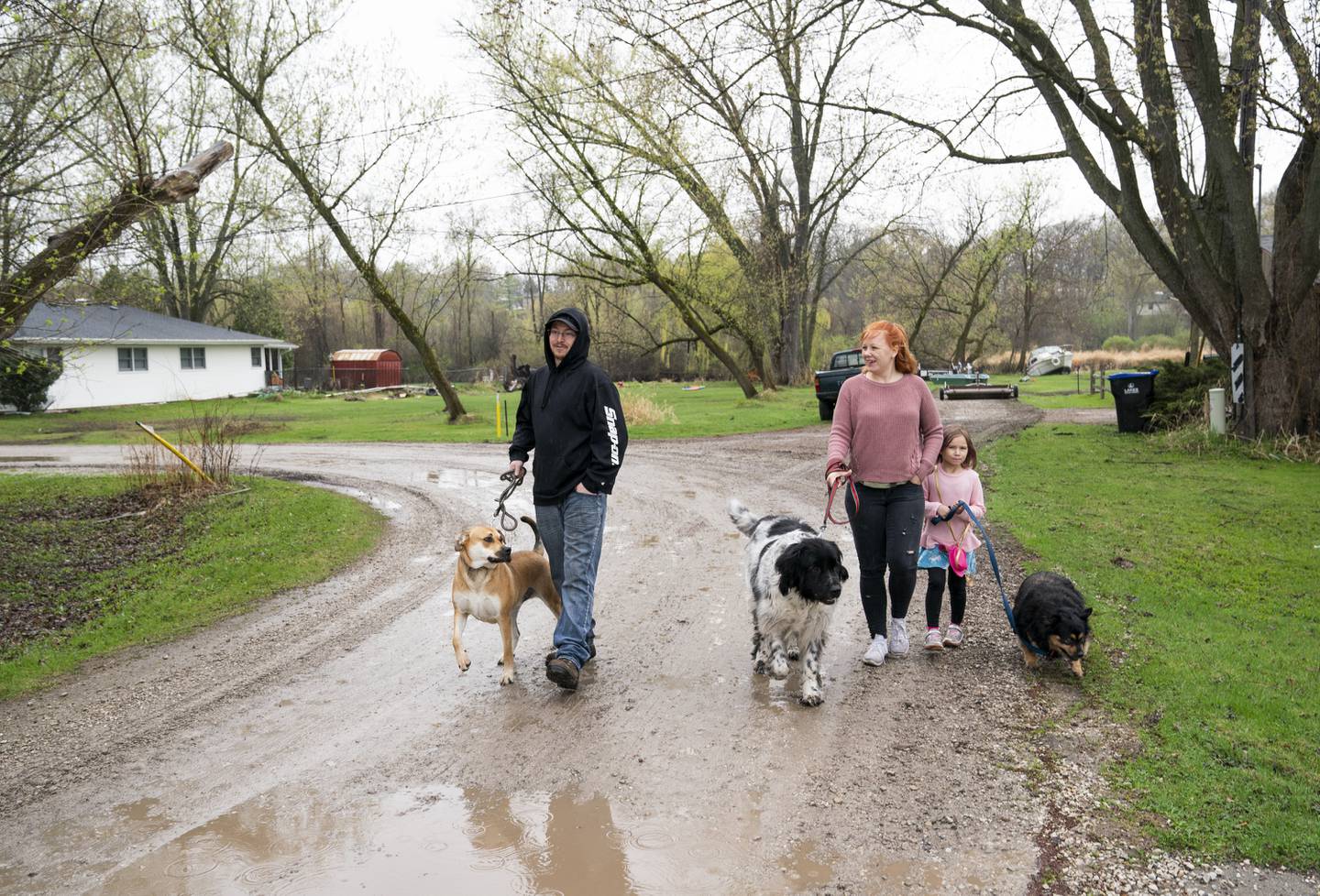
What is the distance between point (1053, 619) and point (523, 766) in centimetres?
335

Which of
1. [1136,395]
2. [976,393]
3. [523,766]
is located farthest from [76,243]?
[976,393]

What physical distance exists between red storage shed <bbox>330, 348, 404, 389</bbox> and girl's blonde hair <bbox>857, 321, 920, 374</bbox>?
52438mm

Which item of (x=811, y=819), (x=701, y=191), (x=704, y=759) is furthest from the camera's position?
(x=701, y=191)

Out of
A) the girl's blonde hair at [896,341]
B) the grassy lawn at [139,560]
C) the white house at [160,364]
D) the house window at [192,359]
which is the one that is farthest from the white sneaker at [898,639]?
the house window at [192,359]

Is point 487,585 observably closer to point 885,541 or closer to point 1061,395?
point 885,541

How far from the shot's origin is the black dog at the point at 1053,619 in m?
5.58

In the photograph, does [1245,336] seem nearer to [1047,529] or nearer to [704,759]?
[1047,529]

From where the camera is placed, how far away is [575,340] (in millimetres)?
5730

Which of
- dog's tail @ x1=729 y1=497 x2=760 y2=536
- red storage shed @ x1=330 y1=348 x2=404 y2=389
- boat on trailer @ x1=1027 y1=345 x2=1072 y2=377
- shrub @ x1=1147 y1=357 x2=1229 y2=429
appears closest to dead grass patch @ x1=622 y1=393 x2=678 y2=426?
shrub @ x1=1147 y1=357 x2=1229 y2=429

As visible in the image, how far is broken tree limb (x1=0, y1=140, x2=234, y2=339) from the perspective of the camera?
8945mm

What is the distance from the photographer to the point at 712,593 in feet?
26.1

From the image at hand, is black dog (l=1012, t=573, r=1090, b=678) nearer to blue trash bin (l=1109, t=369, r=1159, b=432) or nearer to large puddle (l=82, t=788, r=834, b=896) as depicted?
large puddle (l=82, t=788, r=834, b=896)

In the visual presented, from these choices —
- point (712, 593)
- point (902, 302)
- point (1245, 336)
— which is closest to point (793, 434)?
point (1245, 336)

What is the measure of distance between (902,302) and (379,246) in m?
34.6
